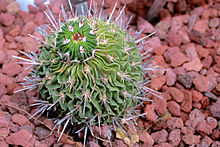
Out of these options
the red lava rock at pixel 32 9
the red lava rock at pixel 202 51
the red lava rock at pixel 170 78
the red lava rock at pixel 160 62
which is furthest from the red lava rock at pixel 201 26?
the red lava rock at pixel 32 9

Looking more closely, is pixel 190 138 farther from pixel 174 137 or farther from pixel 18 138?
pixel 18 138

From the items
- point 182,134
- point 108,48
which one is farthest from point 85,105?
point 182,134

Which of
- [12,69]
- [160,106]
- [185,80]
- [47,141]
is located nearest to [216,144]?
[160,106]

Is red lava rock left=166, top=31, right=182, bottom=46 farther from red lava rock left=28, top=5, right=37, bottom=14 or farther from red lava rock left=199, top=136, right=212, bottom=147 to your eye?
red lava rock left=28, top=5, right=37, bottom=14

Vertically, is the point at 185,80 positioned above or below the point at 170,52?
below

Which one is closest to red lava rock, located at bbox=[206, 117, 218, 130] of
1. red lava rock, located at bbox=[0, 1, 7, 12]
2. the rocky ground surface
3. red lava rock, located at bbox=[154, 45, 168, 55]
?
the rocky ground surface
